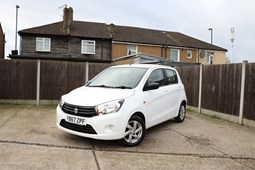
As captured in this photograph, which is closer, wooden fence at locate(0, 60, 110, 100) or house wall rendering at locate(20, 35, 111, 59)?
wooden fence at locate(0, 60, 110, 100)

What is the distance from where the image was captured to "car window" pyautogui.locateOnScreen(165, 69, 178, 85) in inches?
279

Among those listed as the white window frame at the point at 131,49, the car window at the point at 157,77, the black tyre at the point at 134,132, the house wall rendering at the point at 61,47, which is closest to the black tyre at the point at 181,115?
the car window at the point at 157,77

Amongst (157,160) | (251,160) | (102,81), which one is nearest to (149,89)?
(102,81)

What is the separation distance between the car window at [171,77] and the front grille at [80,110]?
2.90 m

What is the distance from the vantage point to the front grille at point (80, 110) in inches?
190

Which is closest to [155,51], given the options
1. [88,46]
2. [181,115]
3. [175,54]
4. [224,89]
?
[175,54]

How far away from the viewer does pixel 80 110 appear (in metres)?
4.92

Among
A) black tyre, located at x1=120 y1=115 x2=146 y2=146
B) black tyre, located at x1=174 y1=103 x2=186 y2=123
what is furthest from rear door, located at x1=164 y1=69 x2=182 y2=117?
black tyre, located at x1=120 y1=115 x2=146 y2=146

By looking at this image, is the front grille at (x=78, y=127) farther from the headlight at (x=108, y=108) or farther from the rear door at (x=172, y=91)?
the rear door at (x=172, y=91)

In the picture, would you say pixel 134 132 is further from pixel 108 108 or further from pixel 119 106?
pixel 108 108

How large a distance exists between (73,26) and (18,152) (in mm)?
22570

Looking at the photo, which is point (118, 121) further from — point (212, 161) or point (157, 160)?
point (212, 161)

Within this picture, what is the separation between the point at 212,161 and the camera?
4559mm

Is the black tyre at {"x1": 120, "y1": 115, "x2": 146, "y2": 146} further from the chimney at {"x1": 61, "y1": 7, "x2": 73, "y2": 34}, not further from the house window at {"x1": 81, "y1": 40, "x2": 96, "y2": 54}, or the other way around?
the chimney at {"x1": 61, "y1": 7, "x2": 73, "y2": 34}
